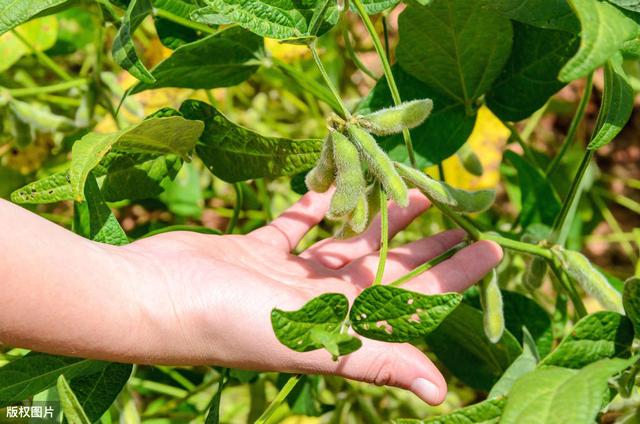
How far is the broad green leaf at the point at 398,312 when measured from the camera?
35.8 inches


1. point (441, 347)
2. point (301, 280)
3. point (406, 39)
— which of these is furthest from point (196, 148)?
point (441, 347)

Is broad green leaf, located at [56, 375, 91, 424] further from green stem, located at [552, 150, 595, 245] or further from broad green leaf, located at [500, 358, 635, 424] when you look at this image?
green stem, located at [552, 150, 595, 245]

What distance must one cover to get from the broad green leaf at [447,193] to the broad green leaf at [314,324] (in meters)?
0.26

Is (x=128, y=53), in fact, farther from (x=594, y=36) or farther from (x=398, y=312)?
(x=594, y=36)

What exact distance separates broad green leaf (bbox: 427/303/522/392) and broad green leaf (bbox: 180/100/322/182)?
1.17ft

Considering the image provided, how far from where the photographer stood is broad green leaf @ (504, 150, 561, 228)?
1524 millimetres

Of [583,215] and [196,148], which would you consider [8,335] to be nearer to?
[196,148]

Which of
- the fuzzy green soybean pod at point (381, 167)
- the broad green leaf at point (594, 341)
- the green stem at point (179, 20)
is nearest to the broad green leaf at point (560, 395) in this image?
the broad green leaf at point (594, 341)

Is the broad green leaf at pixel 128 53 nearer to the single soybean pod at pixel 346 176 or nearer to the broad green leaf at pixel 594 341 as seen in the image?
the single soybean pod at pixel 346 176

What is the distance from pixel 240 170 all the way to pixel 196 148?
100mm

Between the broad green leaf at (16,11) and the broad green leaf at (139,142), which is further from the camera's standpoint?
the broad green leaf at (16,11)

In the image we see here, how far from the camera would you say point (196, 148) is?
4.52 feet

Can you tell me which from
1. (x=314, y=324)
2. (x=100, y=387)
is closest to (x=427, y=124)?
(x=314, y=324)

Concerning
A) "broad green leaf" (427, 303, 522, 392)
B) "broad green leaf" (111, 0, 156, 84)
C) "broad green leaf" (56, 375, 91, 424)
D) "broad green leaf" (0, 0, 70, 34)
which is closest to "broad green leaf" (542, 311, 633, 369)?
"broad green leaf" (427, 303, 522, 392)
